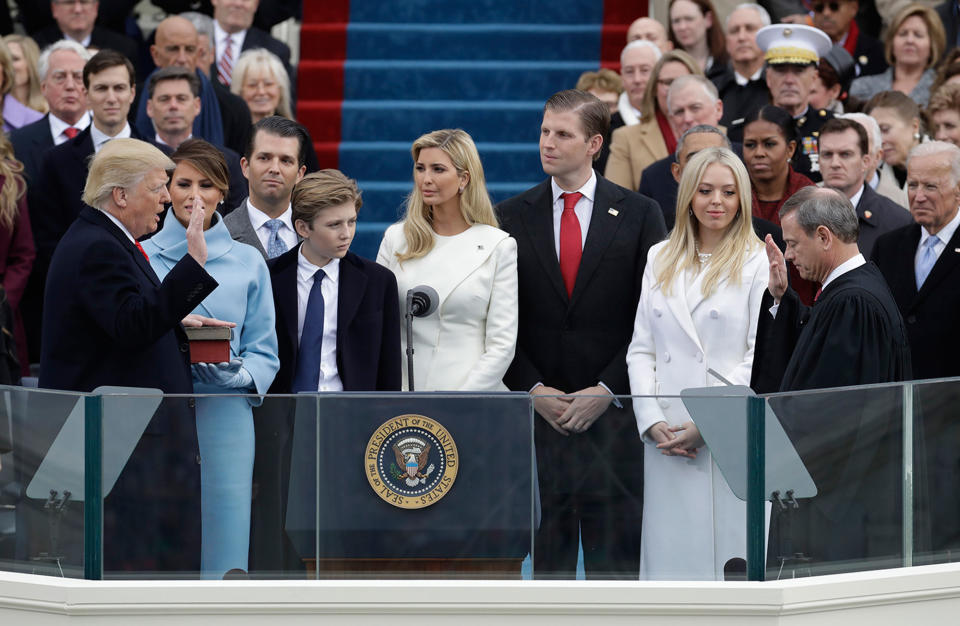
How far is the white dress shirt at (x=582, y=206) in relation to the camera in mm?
5508

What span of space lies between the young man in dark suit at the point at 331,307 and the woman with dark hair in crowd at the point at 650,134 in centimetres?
271

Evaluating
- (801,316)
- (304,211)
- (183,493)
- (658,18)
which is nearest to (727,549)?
(801,316)

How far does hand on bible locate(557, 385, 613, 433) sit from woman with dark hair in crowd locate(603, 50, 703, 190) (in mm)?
3499

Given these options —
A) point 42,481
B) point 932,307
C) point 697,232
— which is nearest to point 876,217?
point 932,307

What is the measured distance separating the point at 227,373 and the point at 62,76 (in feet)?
10.6

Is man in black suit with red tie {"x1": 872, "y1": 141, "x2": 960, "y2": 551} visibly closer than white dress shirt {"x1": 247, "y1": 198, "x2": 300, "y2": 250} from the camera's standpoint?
No

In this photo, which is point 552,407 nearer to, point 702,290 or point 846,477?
point 846,477

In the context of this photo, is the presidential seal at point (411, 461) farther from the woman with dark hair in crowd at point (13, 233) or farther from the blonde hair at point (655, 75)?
the blonde hair at point (655, 75)

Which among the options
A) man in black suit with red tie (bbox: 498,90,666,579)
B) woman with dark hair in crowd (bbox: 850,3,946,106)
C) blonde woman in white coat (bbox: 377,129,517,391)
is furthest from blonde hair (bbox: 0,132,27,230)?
woman with dark hair in crowd (bbox: 850,3,946,106)

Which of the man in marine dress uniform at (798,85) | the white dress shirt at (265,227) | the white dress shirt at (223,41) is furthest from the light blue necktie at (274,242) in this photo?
the white dress shirt at (223,41)

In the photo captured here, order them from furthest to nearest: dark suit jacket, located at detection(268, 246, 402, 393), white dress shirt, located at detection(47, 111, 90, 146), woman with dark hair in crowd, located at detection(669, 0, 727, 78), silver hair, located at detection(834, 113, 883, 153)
Result: 1. woman with dark hair in crowd, located at detection(669, 0, 727, 78)
2. white dress shirt, located at detection(47, 111, 90, 146)
3. silver hair, located at detection(834, 113, 883, 153)
4. dark suit jacket, located at detection(268, 246, 402, 393)

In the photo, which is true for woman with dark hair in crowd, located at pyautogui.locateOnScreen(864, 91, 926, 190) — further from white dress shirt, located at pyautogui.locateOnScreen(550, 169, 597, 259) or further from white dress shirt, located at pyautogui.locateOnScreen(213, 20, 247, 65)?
white dress shirt, located at pyautogui.locateOnScreen(213, 20, 247, 65)

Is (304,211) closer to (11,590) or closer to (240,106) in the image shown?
(11,590)

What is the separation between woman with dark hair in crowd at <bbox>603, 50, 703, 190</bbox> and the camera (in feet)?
24.8
